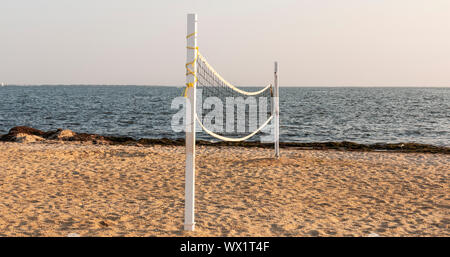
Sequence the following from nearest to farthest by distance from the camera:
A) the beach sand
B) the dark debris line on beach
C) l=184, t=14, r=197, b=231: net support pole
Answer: l=184, t=14, r=197, b=231: net support pole → the beach sand → the dark debris line on beach

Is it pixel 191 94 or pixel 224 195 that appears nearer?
pixel 191 94

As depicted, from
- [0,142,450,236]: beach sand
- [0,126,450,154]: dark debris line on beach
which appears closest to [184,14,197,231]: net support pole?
[0,142,450,236]: beach sand

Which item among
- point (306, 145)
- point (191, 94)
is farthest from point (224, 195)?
point (306, 145)

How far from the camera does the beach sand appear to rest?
5574mm

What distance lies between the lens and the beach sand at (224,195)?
18.3 feet

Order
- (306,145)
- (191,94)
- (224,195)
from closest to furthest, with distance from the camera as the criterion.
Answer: (191,94) → (224,195) → (306,145)

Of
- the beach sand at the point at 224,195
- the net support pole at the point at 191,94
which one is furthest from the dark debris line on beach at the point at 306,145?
the net support pole at the point at 191,94

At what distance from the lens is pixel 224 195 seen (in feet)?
24.6

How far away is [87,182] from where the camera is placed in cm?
841

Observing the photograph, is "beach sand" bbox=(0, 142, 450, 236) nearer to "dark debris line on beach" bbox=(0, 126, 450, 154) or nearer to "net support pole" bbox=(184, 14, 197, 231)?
"net support pole" bbox=(184, 14, 197, 231)

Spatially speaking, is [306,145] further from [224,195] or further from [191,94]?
[191,94]

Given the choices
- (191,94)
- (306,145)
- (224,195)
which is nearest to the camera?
(191,94)

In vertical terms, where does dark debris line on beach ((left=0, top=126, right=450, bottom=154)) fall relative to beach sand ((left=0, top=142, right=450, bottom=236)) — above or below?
above
